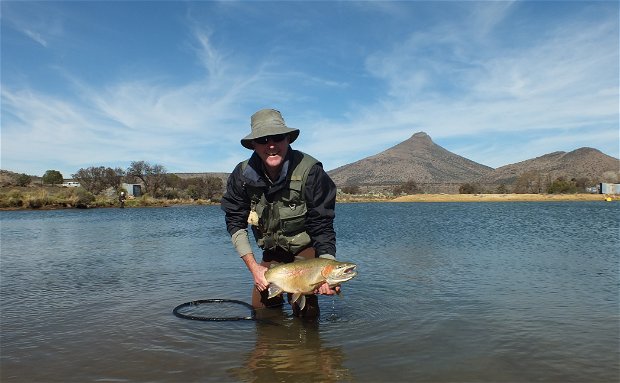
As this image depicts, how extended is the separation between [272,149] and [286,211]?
1.05 meters

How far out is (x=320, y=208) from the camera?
668 cm

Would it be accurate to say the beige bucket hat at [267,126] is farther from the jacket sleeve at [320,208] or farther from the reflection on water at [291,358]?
the reflection on water at [291,358]

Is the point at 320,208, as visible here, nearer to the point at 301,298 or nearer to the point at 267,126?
the point at 301,298

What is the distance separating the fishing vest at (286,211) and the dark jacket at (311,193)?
77 mm

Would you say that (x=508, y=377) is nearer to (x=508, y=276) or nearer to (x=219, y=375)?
(x=219, y=375)

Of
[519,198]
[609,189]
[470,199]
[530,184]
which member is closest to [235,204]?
[519,198]

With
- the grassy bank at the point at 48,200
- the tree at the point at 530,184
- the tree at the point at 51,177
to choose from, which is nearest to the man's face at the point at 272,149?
the grassy bank at the point at 48,200

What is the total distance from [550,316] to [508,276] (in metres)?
4.58

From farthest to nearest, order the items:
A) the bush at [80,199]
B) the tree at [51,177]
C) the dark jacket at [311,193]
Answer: the tree at [51,177] → the bush at [80,199] → the dark jacket at [311,193]

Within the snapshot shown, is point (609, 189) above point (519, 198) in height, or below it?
above

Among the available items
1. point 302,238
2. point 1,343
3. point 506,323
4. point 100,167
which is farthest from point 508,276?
point 100,167

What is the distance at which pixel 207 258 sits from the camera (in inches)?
701

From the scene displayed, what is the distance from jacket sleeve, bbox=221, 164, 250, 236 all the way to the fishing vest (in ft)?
0.33

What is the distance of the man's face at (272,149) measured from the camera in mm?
6258
